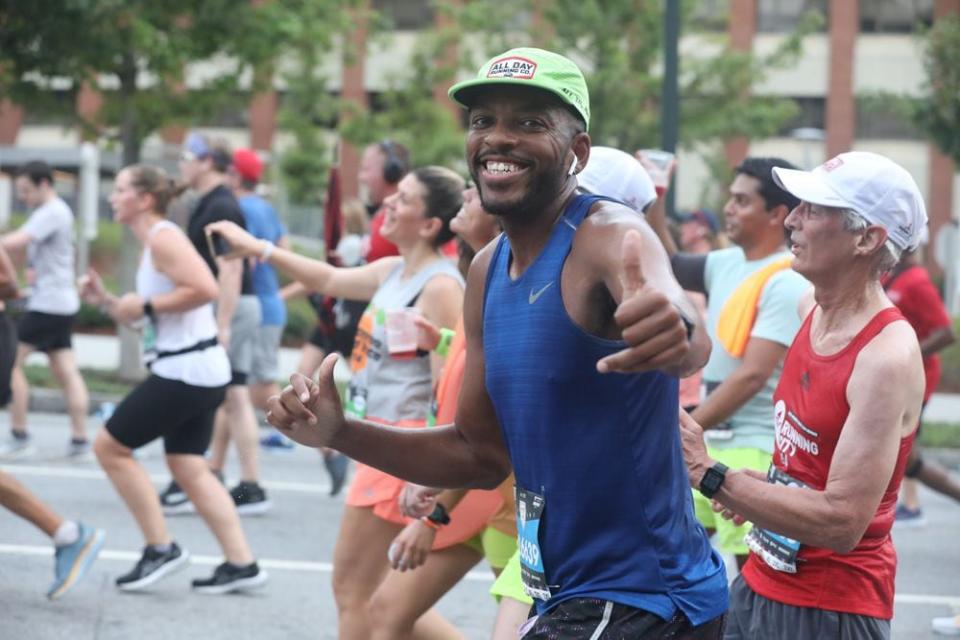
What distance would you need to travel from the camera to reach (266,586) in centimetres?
724

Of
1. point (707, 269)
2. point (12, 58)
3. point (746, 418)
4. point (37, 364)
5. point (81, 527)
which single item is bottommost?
point (37, 364)

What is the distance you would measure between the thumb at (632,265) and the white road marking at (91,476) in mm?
7650

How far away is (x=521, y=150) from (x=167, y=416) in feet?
14.0

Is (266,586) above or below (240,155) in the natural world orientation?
below

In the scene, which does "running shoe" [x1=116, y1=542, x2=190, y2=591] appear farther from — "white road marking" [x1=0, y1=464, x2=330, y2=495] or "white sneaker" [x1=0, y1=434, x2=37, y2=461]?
"white sneaker" [x1=0, y1=434, x2=37, y2=461]

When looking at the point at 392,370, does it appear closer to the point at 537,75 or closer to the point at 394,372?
the point at 394,372

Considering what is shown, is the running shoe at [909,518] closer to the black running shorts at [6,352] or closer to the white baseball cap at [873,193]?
the black running shorts at [6,352]

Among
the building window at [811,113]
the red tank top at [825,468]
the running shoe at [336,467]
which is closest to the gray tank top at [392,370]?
the red tank top at [825,468]

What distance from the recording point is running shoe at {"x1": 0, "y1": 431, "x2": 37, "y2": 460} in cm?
1060

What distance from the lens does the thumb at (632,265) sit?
240cm

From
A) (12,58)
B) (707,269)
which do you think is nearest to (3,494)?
(707,269)

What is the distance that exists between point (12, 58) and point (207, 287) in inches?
344

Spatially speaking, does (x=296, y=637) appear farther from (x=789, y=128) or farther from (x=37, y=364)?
(x=789, y=128)

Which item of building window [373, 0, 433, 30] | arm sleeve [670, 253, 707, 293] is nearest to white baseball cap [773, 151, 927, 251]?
arm sleeve [670, 253, 707, 293]
